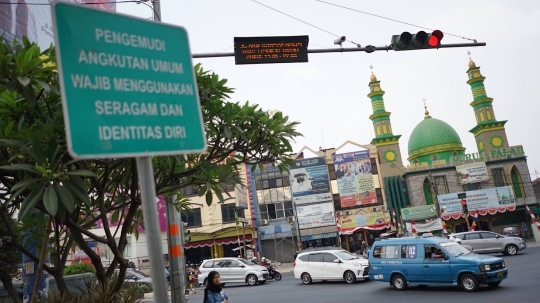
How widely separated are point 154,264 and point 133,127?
597 mm

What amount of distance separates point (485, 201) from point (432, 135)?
11.0 meters

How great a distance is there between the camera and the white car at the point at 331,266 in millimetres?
17984

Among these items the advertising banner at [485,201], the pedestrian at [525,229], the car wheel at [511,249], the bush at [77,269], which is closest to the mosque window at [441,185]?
the advertising banner at [485,201]

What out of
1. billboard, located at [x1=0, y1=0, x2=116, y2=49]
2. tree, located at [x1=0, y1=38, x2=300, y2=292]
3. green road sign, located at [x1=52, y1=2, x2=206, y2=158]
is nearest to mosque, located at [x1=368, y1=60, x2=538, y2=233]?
billboard, located at [x1=0, y1=0, x2=116, y2=49]

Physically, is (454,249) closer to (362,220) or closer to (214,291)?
(214,291)

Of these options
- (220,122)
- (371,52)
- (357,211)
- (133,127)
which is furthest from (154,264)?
(357,211)

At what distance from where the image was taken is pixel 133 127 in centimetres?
197

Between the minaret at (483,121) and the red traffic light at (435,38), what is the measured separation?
40.7 metres

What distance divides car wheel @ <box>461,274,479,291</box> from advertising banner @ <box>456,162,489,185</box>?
97.8 ft

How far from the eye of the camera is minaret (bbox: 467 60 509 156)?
4603 centimetres

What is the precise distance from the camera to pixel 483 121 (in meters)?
46.9

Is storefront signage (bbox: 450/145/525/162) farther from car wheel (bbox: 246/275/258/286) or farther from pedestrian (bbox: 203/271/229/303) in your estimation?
pedestrian (bbox: 203/271/229/303)

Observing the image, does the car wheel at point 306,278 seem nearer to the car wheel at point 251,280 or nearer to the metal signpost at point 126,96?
the car wheel at point 251,280

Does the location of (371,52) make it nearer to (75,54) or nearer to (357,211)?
(75,54)
